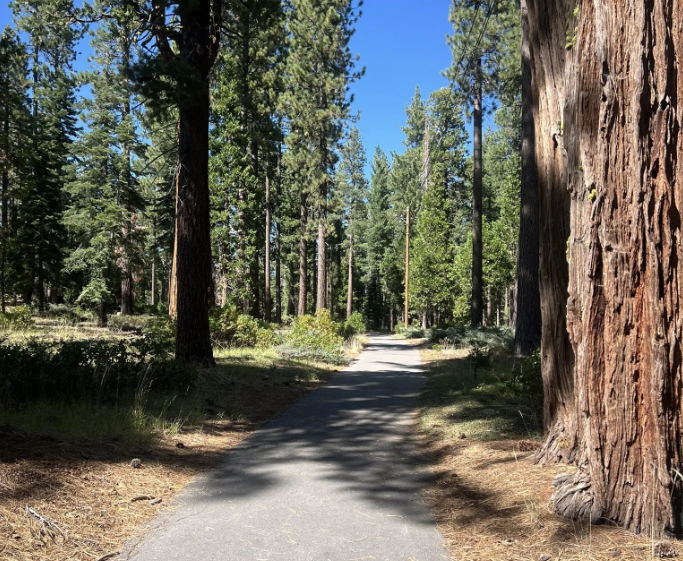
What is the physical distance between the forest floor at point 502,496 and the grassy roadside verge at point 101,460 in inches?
92.0

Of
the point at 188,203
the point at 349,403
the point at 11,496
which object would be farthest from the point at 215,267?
the point at 11,496

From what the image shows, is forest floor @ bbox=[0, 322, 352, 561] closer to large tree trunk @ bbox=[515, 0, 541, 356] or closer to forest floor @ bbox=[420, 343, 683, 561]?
forest floor @ bbox=[420, 343, 683, 561]

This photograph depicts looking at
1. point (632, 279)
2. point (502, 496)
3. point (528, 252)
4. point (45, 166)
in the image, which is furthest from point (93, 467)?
point (45, 166)

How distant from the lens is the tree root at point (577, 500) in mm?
Answer: 3242

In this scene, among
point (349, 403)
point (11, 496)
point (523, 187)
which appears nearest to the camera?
point (11, 496)

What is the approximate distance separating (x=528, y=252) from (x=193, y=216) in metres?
8.32

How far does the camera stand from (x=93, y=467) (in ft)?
14.3

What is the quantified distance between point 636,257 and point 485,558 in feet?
6.95

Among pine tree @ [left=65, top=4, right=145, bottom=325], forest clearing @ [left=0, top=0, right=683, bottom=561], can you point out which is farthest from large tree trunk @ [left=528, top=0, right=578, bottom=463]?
pine tree @ [left=65, top=4, right=145, bottom=325]

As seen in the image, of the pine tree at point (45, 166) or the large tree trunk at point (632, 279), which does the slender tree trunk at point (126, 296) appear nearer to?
the pine tree at point (45, 166)

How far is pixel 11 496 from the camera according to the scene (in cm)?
349

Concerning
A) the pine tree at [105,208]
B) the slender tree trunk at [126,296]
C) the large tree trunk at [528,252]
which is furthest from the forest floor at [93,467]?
the slender tree trunk at [126,296]

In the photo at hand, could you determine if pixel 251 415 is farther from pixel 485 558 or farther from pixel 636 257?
pixel 636 257

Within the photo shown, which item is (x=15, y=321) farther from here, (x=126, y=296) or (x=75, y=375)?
(x=75, y=375)
